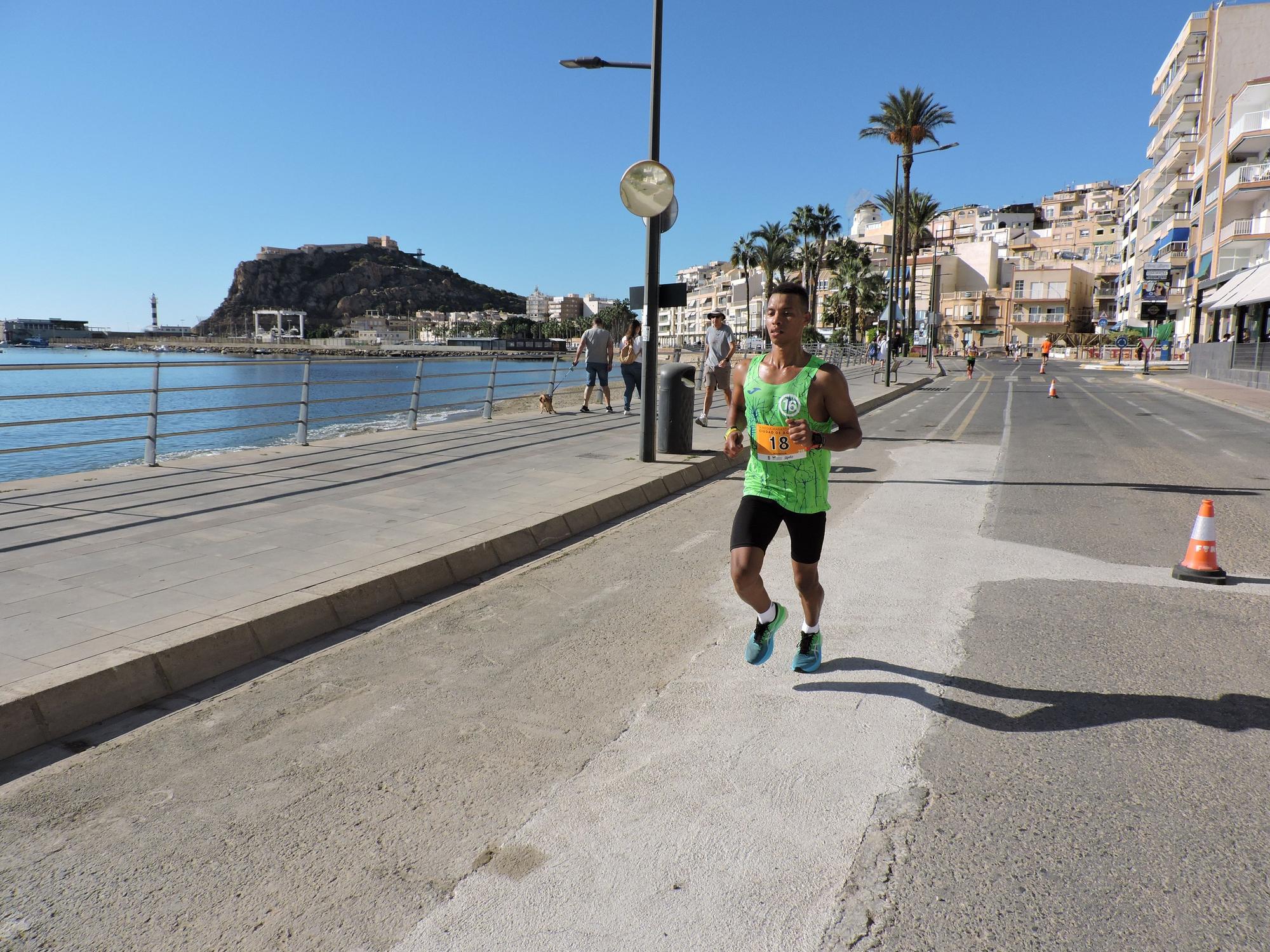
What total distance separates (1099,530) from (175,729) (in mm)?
6914

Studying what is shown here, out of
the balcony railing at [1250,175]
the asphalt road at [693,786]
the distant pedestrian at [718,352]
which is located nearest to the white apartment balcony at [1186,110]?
the balcony railing at [1250,175]

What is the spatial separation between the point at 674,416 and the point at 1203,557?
6.48 metres

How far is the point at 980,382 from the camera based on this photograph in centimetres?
3741

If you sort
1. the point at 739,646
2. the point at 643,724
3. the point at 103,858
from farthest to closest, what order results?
the point at 739,646 → the point at 643,724 → the point at 103,858

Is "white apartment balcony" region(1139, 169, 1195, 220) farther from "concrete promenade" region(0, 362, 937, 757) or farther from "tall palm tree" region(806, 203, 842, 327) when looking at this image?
"concrete promenade" region(0, 362, 937, 757)

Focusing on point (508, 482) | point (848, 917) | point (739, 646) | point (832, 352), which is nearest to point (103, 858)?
point (848, 917)

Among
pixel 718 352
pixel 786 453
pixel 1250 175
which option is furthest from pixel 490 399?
pixel 1250 175

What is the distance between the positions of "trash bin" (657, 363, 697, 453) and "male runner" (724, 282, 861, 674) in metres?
7.05

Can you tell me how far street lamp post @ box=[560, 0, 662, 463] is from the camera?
10.2 m

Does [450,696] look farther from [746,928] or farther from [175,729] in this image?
[746,928]

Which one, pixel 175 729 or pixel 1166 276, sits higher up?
pixel 1166 276

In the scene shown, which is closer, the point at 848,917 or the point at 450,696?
the point at 848,917

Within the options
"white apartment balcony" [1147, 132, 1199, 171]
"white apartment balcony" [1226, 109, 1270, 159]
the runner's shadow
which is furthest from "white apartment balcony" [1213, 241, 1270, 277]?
the runner's shadow

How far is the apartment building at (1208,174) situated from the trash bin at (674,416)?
3196cm
